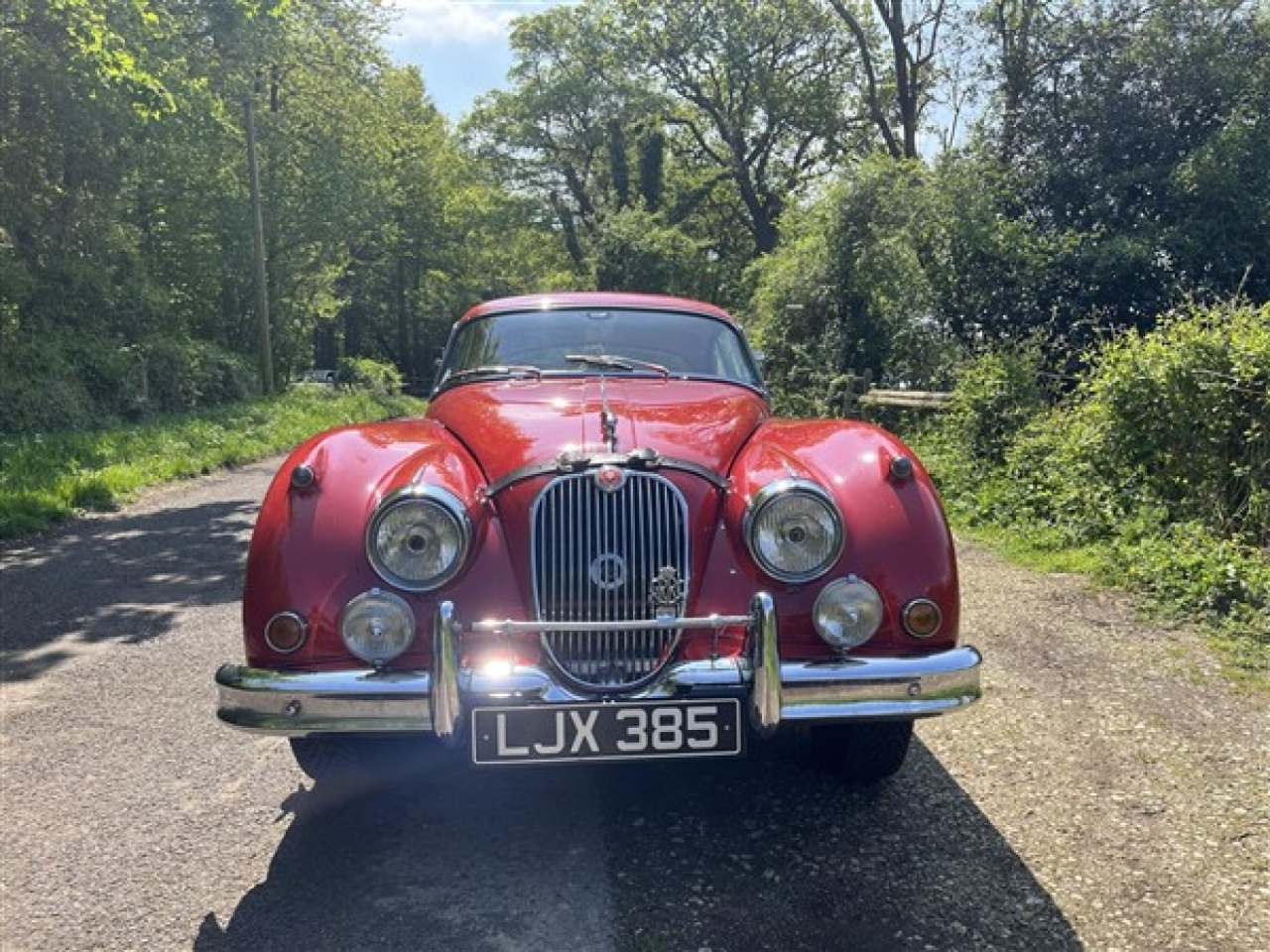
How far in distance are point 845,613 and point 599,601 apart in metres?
0.72

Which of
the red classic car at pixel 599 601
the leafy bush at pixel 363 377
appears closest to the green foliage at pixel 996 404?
the red classic car at pixel 599 601

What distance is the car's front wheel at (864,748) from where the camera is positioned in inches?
120

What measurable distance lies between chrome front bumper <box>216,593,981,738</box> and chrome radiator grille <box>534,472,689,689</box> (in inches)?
4.6

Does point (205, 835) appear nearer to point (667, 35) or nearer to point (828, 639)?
point (828, 639)

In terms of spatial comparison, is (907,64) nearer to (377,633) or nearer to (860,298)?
(860,298)

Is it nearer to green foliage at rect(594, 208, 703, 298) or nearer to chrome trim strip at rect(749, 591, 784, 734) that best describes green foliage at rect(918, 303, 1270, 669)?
chrome trim strip at rect(749, 591, 784, 734)

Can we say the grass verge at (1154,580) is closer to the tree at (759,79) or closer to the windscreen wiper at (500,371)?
the windscreen wiper at (500,371)

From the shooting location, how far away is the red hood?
310cm

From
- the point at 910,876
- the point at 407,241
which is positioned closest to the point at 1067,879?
the point at 910,876

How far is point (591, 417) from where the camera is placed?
3.34 m

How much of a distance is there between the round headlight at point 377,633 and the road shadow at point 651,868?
0.66 m

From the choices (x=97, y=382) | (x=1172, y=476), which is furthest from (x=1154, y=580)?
(x=97, y=382)

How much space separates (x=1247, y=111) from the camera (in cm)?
1326

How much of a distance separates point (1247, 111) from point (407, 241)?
30922 mm
